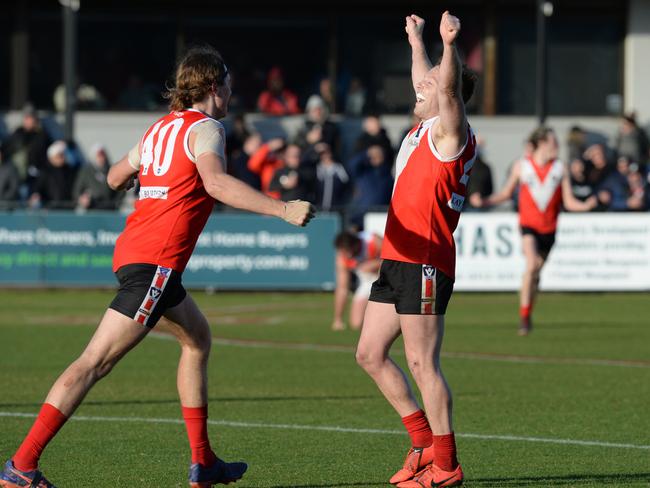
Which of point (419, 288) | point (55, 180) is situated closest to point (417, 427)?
point (419, 288)

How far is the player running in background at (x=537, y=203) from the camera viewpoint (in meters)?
16.7

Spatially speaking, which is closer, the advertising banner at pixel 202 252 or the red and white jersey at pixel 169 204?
the red and white jersey at pixel 169 204

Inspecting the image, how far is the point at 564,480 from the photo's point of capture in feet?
26.1

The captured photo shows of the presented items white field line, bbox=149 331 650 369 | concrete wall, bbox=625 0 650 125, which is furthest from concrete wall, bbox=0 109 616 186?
white field line, bbox=149 331 650 369

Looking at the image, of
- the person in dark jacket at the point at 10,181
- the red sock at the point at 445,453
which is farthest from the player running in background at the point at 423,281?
the person in dark jacket at the point at 10,181

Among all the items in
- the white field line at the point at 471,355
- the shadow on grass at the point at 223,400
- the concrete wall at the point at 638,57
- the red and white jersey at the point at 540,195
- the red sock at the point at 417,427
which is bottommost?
the shadow on grass at the point at 223,400

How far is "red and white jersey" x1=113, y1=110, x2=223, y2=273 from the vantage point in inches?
286

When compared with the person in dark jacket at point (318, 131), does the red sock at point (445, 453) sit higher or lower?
lower

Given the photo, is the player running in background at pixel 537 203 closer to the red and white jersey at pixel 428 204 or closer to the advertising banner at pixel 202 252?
the advertising banner at pixel 202 252

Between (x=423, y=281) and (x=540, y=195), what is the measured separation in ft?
31.3

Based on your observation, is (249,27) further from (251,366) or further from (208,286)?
(251,366)

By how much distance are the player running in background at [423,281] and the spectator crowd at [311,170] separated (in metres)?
14.7

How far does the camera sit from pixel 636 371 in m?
13.4

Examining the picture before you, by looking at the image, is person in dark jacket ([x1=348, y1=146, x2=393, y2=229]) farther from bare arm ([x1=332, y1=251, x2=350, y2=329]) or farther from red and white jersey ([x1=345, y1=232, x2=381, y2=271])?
red and white jersey ([x1=345, y1=232, x2=381, y2=271])
